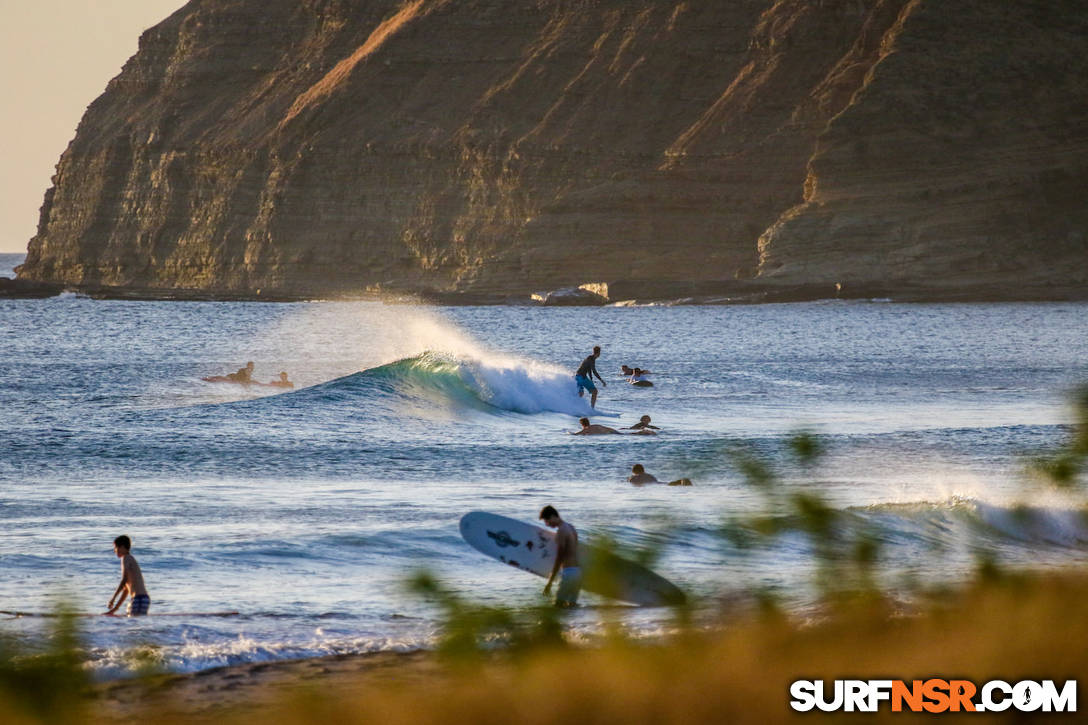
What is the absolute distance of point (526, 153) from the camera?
415 feet

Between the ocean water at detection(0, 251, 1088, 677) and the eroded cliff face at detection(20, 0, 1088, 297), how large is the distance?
5929 centimetres

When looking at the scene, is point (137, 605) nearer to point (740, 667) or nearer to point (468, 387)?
point (740, 667)

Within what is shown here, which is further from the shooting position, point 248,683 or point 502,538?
point 502,538

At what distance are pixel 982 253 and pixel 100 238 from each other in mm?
77528

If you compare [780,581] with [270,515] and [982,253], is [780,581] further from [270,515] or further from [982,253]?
[982,253]

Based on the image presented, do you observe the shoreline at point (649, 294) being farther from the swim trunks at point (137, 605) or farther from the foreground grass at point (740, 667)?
the foreground grass at point (740, 667)

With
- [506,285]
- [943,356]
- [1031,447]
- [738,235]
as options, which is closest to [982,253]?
[738,235]

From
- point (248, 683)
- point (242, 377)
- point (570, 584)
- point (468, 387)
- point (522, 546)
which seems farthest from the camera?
point (242, 377)

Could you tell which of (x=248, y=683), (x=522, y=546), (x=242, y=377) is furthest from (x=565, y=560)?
(x=242, y=377)

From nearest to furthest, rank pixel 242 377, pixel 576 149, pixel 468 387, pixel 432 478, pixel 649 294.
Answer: pixel 432 478 < pixel 468 387 < pixel 242 377 < pixel 649 294 < pixel 576 149

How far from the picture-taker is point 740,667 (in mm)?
6129

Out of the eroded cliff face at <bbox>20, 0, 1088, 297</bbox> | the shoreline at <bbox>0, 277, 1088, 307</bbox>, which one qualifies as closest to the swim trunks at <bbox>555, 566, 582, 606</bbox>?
the shoreline at <bbox>0, 277, 1088, 307</bbox>

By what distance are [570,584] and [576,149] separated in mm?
117524

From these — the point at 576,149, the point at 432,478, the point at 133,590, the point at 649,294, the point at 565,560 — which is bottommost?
the point at 432,478
